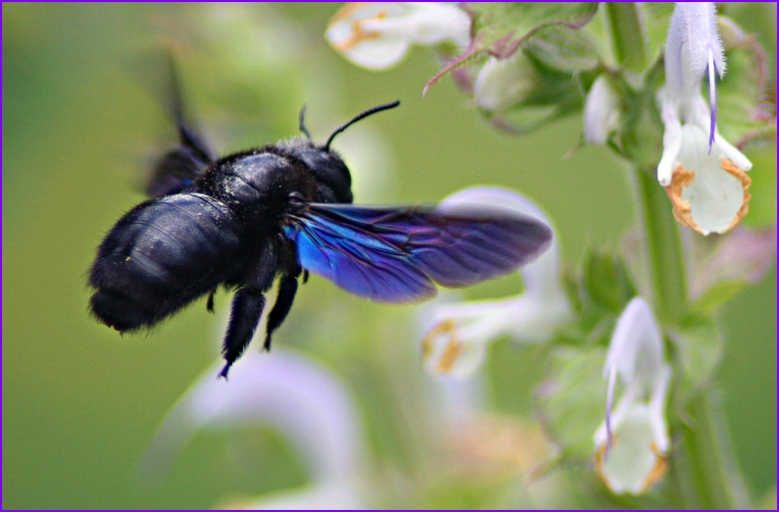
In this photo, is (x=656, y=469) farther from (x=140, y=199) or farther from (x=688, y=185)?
(x=140, y=199)

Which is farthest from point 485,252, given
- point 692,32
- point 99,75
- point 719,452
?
point 99,75

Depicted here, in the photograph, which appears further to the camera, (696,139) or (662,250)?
(662,250)

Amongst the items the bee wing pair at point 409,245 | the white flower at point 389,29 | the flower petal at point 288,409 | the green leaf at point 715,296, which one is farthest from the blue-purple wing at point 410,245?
the flower petal at point 288,409

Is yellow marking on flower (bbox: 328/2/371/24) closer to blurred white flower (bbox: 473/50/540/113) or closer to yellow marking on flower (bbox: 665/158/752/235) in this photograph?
blurred white flower (bbox: 473/50/540/113)

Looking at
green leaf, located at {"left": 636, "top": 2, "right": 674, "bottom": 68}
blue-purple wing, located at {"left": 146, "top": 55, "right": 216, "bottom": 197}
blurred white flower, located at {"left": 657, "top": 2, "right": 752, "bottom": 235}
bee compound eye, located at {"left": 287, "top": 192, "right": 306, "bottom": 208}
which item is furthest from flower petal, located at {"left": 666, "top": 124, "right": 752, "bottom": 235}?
blue-purple wing, located at {"left": 146, "top": 55, "right": 216, "bottom": 197}

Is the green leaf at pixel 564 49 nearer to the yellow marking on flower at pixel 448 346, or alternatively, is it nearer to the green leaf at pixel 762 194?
the green leaf at pixel 762 194

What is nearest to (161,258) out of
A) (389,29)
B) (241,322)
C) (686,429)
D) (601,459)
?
(241,322)
